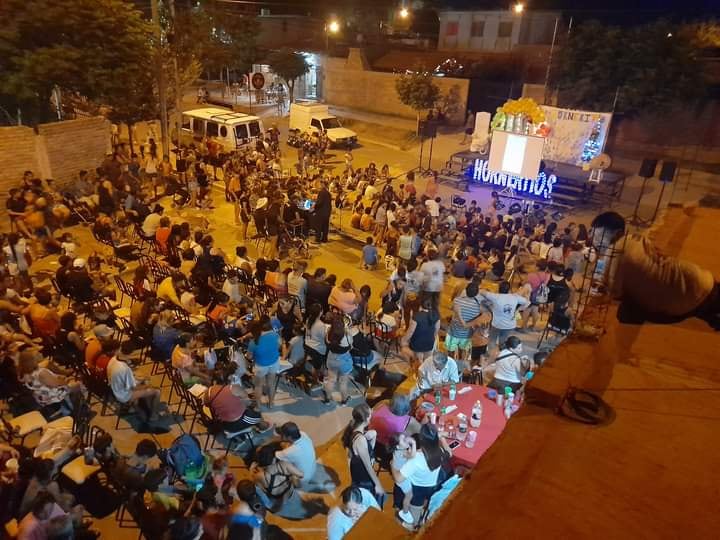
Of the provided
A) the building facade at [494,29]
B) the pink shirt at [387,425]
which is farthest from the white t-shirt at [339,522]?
the building facade at [494,29]

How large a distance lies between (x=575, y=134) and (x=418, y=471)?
54.7ft

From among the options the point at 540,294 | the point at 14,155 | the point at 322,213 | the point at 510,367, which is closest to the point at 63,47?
the point at 14,155

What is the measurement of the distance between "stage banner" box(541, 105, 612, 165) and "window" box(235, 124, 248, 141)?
10.8 meters

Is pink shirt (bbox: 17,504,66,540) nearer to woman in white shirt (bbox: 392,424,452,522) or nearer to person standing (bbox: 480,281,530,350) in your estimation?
woman in white shirt (bbox: 392,424,452,522)

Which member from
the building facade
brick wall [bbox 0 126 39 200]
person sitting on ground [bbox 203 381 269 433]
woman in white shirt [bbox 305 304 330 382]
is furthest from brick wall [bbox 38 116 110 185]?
the building facade

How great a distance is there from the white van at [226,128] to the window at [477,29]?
21428mm

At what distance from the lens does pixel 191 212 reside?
15016 millimetres

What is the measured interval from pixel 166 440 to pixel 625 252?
5701 millimetres

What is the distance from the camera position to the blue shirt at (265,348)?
6.71m

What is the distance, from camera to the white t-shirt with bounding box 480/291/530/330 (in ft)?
25.5

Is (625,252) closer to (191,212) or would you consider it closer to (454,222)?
(454,222)

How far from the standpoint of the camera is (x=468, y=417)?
19.2ft

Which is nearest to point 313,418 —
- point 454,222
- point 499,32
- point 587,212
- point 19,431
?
point 19,431

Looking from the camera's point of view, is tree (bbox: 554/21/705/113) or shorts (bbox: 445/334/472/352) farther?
tree (bbox: 554/21/705/113)
